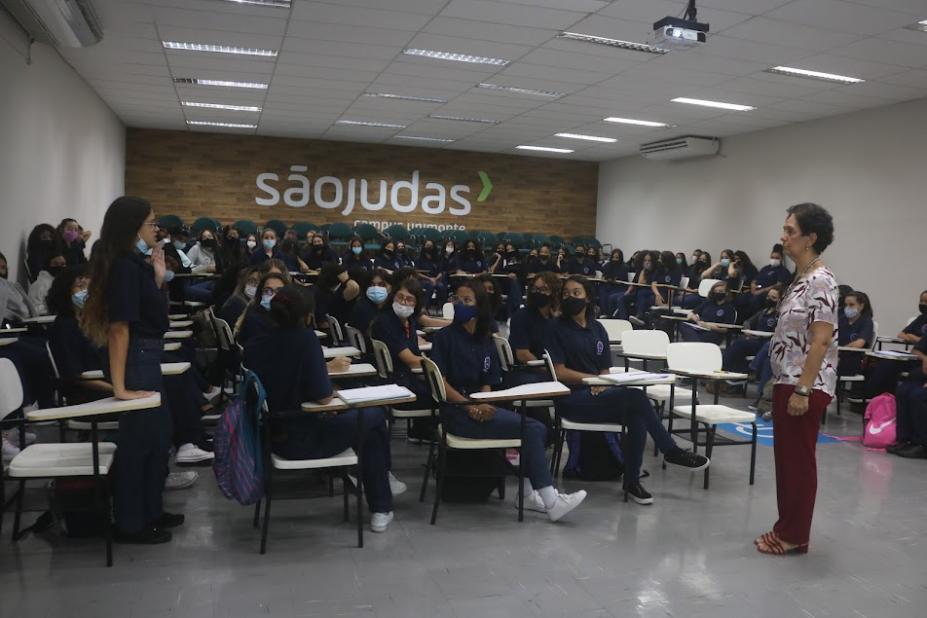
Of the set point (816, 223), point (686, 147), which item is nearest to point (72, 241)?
point (816, 223)

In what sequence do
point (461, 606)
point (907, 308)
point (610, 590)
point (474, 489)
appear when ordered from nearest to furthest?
point (461, 606)
point (610, 590)
point (474, 489)
point (907, 308)

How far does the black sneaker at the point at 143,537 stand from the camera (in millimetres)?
3445

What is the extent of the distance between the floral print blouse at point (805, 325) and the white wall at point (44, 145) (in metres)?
6.97

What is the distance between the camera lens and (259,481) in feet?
11.1

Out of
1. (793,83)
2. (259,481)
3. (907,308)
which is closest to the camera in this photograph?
(259,481)

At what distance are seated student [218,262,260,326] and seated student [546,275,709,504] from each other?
98.2 inches

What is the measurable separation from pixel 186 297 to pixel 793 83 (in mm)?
7879

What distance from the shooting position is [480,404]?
3873 millimetres

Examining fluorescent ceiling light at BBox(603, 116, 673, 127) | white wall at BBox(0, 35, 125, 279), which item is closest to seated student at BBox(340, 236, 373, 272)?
white wall at BBox(0, 35, 125, 279)

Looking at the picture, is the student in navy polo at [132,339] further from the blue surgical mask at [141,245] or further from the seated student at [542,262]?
the seated student at [542,262]

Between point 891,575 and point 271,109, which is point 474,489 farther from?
point 271,109

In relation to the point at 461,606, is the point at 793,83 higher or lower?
higher

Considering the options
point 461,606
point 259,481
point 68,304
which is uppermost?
point 68,304

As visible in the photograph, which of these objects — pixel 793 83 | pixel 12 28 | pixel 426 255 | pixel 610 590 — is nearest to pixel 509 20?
pixel 793 83
